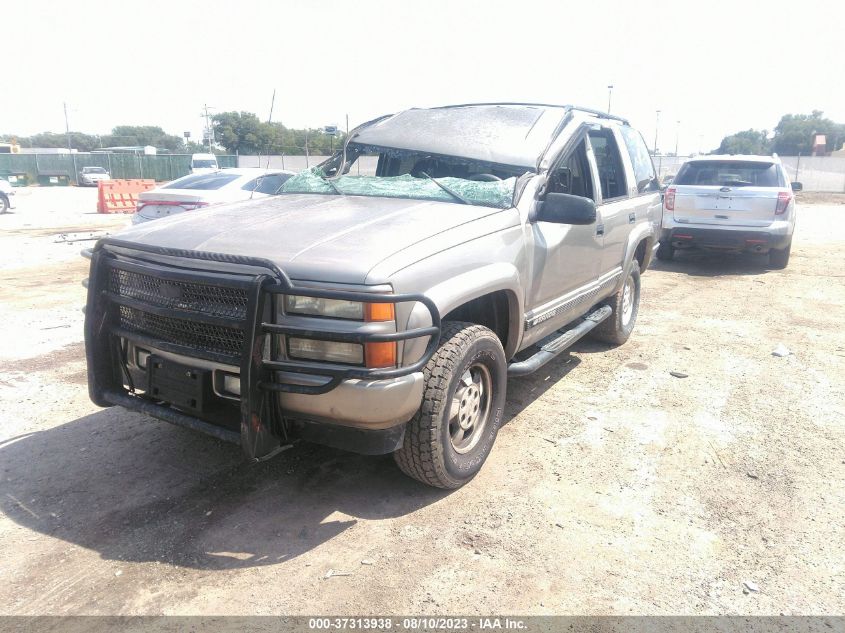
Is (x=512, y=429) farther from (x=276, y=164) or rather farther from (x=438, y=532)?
(x=276, y=164)

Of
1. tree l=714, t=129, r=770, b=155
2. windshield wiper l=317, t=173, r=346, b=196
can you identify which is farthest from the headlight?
tree l=714, t=129, r=770, b=155

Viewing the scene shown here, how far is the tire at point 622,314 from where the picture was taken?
5812 millimetres

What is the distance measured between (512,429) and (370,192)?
177 cm

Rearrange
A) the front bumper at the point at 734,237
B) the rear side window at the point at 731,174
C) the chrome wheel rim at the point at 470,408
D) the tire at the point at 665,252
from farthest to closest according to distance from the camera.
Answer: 1. the tire at the point at 665,252
2. the rear side window at the point at 731,174
3. the front bumper at the point at 734,237
4. the chrome wheel rim at the point at 470,408

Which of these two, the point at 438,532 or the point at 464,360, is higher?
the point at 464,360

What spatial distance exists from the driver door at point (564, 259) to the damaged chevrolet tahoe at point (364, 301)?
20 millimetres

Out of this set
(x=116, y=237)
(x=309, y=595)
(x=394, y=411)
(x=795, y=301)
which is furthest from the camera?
(x=795, y=301)

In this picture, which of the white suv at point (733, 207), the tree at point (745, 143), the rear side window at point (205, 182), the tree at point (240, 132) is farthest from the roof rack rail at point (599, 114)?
the tree at point (745, 143)

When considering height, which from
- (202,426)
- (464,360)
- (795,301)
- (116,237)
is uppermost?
(116,237)

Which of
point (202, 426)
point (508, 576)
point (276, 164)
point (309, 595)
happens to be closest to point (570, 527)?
point (508, 576)

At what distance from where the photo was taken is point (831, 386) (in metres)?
5.02

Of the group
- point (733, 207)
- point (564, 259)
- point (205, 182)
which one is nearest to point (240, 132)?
point (205, 182)

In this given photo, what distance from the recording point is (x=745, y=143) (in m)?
70.1

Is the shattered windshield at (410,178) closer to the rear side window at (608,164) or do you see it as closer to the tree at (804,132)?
the rear side window at (608,164)
